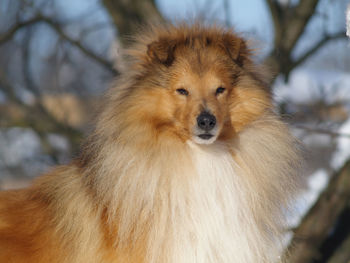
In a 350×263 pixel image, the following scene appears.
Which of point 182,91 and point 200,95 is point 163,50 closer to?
point 182,91

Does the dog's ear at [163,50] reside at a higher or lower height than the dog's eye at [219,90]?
higher

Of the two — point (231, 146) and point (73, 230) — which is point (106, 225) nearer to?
point (73, 230)

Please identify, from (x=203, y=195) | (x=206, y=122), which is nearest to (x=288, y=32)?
(x=206, y=122)

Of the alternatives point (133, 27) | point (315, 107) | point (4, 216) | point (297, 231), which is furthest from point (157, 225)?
point (315, 107)

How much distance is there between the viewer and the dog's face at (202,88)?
337 cm

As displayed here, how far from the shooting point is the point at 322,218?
18.6ft

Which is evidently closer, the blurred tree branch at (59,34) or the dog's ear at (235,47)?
the dog's ear at (235,47)

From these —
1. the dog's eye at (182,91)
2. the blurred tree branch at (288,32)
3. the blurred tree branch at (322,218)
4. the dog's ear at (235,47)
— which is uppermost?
the dog's ear at (235,47)

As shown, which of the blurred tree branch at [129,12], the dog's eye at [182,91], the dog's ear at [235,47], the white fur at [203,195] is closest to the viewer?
Answer: the white fur at [203,195]

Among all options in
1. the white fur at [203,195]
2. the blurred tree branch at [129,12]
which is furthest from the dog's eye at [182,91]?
the blurred tree branch at [129,12]

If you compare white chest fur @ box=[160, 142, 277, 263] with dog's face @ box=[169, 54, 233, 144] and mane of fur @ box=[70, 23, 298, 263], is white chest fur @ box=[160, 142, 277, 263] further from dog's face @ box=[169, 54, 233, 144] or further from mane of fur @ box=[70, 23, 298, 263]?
→ dog's face @ box=[169, 54, 233, 144]

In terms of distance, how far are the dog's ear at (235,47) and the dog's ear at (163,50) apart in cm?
38

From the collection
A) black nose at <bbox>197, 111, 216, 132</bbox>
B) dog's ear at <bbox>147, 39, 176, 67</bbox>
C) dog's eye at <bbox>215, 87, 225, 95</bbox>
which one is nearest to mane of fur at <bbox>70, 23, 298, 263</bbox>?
dog's ear at <bbox>147, 39, 176, 67</bbox>

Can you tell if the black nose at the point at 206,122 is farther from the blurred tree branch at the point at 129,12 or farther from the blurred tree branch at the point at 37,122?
the blurred tree branch at the point at 37,122
